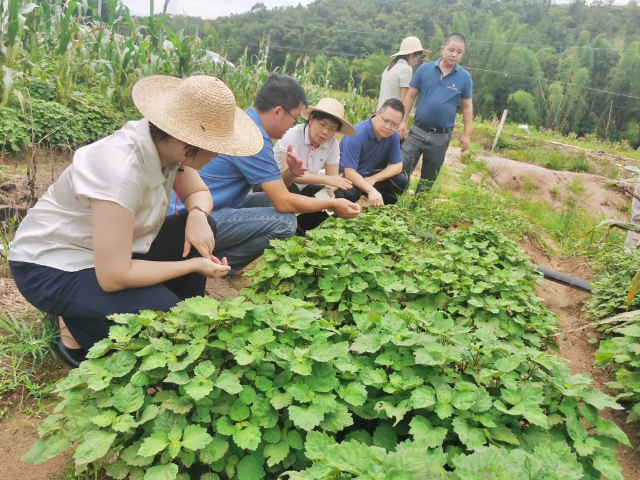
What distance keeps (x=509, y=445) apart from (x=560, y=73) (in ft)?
125

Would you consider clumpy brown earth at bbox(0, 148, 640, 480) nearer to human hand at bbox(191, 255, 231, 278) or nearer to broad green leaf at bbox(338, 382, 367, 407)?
human hand at bbox(191, 255, 231, 278)

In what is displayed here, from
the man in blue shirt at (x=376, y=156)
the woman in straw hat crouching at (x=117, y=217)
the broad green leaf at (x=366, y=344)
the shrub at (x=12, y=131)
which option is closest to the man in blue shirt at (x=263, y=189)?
the woman in straw hat crouching at (x=117, y=217)

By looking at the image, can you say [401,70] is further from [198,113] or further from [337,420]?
[337,420]

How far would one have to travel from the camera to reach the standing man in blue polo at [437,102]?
4945mm

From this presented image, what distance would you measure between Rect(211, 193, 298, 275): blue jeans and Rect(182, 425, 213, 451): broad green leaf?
1582mm

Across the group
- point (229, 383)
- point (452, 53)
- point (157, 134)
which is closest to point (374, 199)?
point (452, 53)

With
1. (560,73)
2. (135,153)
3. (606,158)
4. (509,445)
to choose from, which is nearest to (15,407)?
(135,153)

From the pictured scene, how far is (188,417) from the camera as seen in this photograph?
147cm

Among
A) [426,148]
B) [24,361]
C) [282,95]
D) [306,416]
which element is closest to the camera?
[306,416]

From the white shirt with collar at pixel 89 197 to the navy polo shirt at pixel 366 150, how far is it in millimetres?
2354

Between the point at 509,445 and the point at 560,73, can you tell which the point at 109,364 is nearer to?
the point at 509,445

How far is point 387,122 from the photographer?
396 cm

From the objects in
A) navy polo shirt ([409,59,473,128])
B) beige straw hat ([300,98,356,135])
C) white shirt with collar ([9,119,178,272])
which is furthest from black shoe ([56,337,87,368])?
navy polo shirt ([409,59,473,128])

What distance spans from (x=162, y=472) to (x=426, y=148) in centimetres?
439
